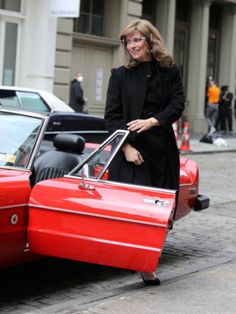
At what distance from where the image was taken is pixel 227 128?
27.3 metres

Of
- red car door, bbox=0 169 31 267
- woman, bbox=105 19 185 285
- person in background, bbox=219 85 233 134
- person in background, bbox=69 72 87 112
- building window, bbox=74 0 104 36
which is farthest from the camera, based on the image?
person in background, bbox=219 85 233 134

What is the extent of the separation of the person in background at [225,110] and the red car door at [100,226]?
871 inches

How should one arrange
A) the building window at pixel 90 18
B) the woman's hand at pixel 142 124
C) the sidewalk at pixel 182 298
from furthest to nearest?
the building window at pixel 90 18 → the woman's hand at pixel 142 124 → the sidewalk at pixel 182 298

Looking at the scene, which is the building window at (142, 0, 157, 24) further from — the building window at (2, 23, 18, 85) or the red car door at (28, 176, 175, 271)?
the red car door at (28, 176, 175, 271)

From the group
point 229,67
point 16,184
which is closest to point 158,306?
point 16,184

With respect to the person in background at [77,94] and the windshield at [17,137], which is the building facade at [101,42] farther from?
the windshield at [17,137]

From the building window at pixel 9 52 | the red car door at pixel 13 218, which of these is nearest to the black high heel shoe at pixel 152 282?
the red car door at pixel 13 218

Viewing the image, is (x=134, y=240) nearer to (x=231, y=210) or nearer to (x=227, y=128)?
(x=231, y=210)

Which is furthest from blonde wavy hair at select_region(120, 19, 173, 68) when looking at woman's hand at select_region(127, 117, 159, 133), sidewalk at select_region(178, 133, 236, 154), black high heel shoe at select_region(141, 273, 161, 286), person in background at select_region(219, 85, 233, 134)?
person in background at select_region(219, 85, 233, 134)

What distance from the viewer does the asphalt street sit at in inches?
187

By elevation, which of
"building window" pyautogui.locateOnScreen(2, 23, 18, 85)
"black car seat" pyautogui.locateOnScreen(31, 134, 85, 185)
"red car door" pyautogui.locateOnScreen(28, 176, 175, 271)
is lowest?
"red car door" pyautogui.locateOnScreen(28, 176, 175, 271)

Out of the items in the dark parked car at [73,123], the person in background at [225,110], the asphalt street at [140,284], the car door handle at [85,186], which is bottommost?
the asphalt street at [140,284]

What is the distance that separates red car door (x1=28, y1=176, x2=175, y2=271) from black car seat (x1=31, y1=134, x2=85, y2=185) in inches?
29.2

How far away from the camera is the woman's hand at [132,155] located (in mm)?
5117
